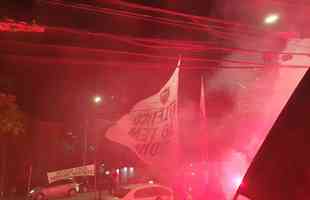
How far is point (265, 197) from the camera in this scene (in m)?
2.17

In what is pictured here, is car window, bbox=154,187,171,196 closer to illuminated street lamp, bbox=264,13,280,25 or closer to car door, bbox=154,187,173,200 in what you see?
car door, bbox=154,187,173,200

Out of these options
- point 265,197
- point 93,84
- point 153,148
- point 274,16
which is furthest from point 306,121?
point 93,84

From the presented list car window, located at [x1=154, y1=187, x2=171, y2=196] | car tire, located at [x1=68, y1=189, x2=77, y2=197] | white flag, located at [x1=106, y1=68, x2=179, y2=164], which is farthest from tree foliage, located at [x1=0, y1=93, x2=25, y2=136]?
car tire, located at [x1=68, y1=189, x2=77, y2=197]

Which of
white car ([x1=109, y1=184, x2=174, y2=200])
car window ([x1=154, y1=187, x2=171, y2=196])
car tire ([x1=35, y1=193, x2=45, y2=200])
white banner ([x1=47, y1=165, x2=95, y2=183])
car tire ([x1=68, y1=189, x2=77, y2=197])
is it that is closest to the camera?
white car ([x1=109, y1=184, x2=174, y2=200])

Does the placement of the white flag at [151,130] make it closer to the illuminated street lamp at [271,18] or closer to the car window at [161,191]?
the illuminated street lamp at [271,18]

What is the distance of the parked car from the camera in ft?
67.7

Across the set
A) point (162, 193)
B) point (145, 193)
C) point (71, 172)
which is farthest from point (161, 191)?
point (71, 172)

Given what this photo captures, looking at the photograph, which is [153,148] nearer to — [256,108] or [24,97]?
[256,108]

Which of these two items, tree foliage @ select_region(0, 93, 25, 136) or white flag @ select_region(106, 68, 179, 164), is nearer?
white flag @ select_region(106, 68, 179, 164)

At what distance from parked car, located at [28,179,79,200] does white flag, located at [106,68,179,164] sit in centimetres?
1800

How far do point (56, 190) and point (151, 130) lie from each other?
1991 centimetres

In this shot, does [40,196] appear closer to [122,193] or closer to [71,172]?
[71,172]

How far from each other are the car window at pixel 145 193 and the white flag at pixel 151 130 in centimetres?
892

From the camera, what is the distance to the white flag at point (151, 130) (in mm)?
4594
